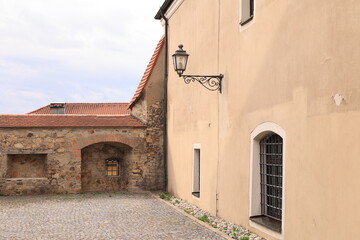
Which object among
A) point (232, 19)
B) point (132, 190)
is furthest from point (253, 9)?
point (132, 190)

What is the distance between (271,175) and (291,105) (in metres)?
1.54

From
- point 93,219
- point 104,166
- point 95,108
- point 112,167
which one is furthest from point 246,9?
point 95,108

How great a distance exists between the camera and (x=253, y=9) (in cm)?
855

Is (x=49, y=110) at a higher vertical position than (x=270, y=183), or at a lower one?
higher

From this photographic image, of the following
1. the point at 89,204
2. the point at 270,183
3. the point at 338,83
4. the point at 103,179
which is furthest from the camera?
the point at 103,179

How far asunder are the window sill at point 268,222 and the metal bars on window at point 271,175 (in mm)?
66

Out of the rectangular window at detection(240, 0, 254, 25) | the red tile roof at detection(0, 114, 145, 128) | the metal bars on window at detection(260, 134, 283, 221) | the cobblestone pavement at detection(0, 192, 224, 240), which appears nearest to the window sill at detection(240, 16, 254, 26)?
the rectangular window at detection(240, 0, 254, 25)

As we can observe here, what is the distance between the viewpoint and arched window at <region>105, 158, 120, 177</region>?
16.0 metres

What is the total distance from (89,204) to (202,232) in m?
4.87

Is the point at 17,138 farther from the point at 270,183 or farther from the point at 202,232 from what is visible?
the point at 270,183

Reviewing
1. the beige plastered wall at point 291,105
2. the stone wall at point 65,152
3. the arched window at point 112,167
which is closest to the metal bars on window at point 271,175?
the beige plastered wall at point 291,105

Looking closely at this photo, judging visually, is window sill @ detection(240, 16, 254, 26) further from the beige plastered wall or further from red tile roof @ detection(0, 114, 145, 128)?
red tile roof @ detection(0, 114, 145, 128)

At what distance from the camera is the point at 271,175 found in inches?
303

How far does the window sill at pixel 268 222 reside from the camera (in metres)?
7.18
